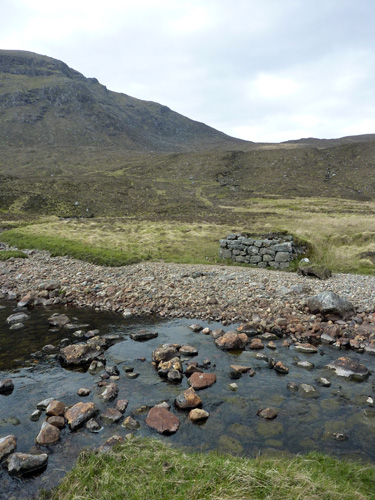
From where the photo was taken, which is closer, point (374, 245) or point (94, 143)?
point (374, 245)

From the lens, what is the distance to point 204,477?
5473mm

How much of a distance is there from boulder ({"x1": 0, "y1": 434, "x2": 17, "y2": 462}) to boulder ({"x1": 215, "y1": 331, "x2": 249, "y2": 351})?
7.59 m

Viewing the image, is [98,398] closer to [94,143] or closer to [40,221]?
[40,221]

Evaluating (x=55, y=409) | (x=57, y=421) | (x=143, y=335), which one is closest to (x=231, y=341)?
(x=143, y=335)

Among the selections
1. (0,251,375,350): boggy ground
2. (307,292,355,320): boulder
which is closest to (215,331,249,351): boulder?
(0,251,375,350): boggy ground

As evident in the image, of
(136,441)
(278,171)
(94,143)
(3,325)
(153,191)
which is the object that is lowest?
(3,325)

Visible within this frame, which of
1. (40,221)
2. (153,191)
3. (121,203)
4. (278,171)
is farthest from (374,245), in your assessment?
(278,171)

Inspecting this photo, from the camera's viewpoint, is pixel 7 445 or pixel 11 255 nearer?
pixel 7 445

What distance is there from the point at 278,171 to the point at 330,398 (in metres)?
120

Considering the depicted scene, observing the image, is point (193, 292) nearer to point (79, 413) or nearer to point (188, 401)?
point (188, 401)

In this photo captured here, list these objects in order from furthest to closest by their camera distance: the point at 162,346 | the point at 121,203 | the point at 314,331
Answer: the point at 121,203 → the point at 314,331 → the point at 162,346

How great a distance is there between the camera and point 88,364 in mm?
11031

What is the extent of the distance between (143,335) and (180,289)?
6.12 meters

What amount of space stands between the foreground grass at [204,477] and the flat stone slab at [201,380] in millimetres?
2753
